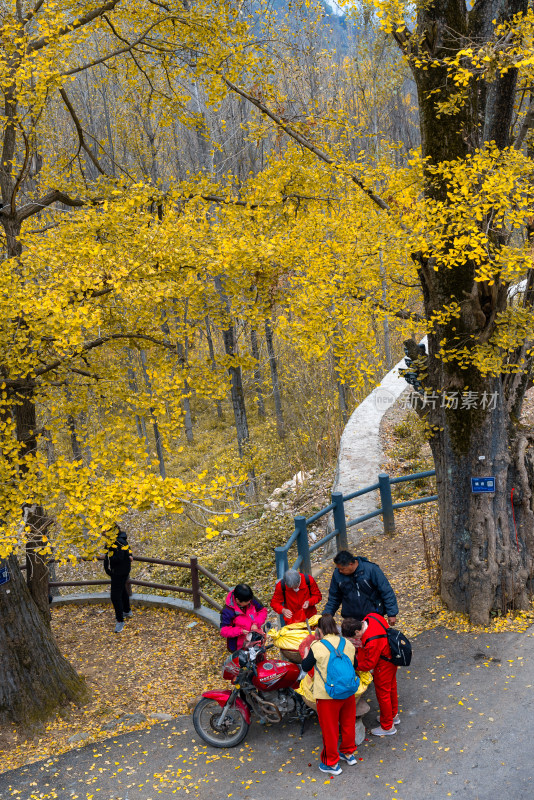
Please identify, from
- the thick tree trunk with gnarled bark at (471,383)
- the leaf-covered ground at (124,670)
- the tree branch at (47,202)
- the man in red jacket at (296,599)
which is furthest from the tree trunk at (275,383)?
the man in red jacket at (296,599)

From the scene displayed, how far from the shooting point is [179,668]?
8039 millimetres

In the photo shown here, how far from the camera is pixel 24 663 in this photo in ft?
22.4

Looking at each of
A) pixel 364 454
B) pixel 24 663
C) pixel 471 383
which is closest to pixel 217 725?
pixel 24 663

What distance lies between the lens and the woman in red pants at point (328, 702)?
475cm

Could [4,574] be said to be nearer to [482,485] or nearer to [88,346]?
[88,346]

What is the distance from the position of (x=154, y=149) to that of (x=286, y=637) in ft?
62.2

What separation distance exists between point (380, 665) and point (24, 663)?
4003 mm

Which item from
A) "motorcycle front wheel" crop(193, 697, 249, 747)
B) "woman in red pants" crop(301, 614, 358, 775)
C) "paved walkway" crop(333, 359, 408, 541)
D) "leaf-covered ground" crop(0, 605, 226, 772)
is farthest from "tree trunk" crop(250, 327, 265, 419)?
"woman in red pants" crop(301, 614, 358, 775)

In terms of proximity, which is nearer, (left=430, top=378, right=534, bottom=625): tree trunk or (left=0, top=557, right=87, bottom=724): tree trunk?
(left=430, top=378, right=534, bottom=625): tree trunk

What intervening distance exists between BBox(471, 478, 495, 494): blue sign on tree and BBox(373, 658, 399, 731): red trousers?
2.25 m

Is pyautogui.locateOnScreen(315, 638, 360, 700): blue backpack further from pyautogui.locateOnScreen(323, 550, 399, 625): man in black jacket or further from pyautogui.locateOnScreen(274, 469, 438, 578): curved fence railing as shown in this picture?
pyautogui.locateOnScreen(274, 469, 438, 578): curved fence railing

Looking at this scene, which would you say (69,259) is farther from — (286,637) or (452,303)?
(286,637)

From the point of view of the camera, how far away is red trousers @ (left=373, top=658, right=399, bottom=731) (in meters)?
5.06

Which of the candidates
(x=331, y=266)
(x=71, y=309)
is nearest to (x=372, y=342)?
(x=331, y=266)
